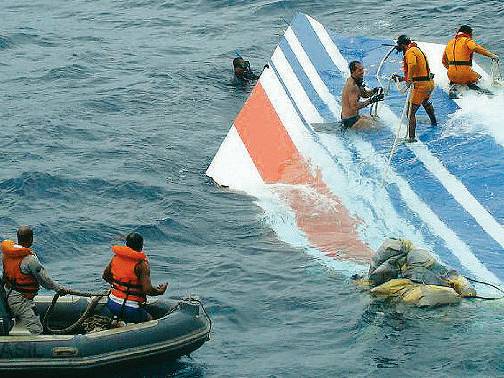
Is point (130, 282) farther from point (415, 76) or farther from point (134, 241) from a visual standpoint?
point (415, 76)

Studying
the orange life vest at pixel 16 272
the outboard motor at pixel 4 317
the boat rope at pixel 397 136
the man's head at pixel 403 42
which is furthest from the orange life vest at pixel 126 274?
the man's head at pixel 403 42

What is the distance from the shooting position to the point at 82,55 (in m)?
27.2

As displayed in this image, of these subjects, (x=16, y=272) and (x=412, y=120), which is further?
(x=412, y=120)

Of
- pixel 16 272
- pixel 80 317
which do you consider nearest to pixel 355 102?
pixel 80 317

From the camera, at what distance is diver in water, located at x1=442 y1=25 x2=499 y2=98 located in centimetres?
1981

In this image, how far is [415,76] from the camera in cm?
1816

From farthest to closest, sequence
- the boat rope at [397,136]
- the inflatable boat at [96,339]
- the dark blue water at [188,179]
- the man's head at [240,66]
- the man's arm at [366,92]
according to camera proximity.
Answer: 1. the man's head at [240,66]
2. the man's arm at [366,92]
3. the boat rope at [397,136]
4. the dark blue water at [188,179]
5. the inflatable boat at [96,339]

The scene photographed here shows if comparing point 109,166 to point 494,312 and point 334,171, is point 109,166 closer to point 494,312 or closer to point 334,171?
point 334,171

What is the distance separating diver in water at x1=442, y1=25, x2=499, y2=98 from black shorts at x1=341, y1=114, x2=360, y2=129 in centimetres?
194

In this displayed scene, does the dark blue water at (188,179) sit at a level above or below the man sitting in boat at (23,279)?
below

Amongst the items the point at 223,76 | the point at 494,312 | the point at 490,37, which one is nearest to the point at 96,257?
the point at 494,312

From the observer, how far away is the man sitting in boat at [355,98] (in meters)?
19.0

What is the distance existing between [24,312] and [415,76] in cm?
844

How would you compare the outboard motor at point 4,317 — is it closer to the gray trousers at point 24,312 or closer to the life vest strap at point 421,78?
the gray trousers at point 24,312
